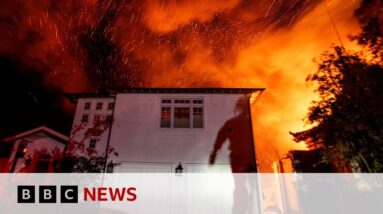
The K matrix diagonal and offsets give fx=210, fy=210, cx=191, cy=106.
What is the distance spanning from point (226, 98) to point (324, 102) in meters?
6.13

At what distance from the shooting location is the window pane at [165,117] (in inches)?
544

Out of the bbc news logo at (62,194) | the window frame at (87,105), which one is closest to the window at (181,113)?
the bbc news logo at (62,194)

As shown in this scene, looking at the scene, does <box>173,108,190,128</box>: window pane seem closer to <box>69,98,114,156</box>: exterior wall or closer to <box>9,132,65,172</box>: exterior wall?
<box>69,98,114,156</box>: exterior wall

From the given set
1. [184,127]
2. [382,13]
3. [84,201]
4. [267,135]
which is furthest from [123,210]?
[267,135]

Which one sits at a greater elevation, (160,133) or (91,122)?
(91,122)

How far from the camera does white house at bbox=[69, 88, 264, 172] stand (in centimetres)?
1257

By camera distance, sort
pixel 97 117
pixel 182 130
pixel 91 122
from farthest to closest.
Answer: pixel 91 122 → pixel 97 117 → pixel 182 130

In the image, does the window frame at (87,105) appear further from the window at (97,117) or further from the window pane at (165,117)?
the window pane at (165,117)

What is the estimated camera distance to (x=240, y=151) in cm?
1269

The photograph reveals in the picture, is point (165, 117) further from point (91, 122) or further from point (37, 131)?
point (37, 131)

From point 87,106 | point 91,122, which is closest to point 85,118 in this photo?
point 91,122

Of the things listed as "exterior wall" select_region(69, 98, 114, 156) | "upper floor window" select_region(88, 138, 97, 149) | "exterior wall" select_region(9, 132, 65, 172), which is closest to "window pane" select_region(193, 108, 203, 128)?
"exterior wall" select_region(69, 98, 114, 156)

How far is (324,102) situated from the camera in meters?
8.92

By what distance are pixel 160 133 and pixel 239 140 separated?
4.95 metres
